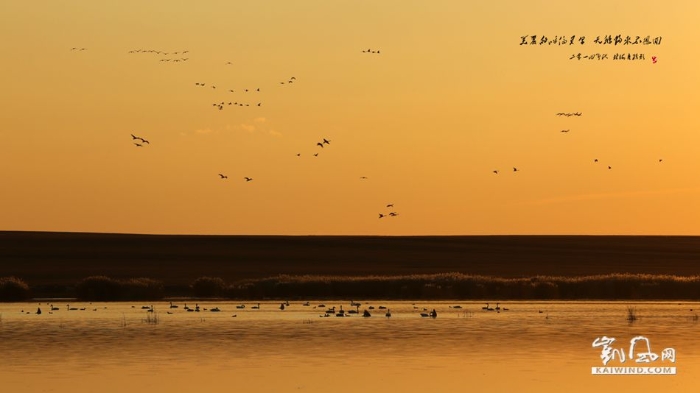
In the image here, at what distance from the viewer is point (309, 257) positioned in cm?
15775

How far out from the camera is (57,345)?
5353cm

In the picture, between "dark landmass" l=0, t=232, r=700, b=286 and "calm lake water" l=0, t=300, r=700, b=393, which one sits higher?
"dark landmass" l=0, t=232, r=700, b=286

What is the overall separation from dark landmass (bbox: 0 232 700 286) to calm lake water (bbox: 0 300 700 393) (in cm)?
4081

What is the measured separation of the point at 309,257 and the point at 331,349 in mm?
105387

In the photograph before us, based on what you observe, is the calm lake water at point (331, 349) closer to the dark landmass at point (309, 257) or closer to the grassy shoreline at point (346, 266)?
the grassy shoreline at point (346, 266)

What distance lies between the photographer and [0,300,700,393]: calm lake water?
41.5 meters

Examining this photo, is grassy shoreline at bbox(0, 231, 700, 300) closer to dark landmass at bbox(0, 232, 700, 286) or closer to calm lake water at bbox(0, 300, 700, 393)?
dark landmass at bbox(0, 232, 700, 286)

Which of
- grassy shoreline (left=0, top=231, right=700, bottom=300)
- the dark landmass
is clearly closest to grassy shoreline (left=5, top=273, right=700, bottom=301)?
grassy shoreline (left=0, top=231, right=700, bottom=300)

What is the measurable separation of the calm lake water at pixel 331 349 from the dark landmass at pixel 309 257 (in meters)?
40.8

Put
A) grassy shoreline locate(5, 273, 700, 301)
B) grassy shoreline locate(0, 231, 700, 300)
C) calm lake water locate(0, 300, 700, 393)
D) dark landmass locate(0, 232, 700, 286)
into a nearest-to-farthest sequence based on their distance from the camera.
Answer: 1. calm lake water locate(0, 300, 700, 393)
2. grassy shoreline locate(5, 273, 700, 301)
3. grassy shoreline locate(0, 231, 700, 300)
4. dark landmass locate(0, 232, 700, 286)

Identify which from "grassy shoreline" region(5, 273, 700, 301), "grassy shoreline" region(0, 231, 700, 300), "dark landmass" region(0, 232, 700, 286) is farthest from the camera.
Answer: "dark landmass" region(0, 232, 700, 286)

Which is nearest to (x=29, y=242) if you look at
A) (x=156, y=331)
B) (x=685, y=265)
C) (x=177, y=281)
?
(x=177, y=281)

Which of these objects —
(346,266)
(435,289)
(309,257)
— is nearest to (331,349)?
(435,289)

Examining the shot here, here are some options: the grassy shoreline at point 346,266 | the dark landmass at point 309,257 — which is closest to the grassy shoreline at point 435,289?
the grassy shoreline at point 346,266
